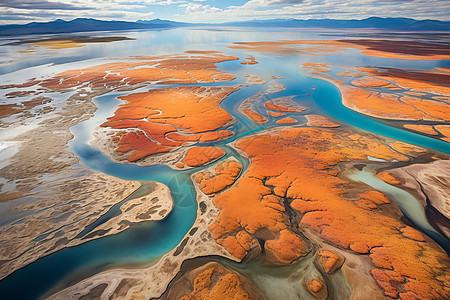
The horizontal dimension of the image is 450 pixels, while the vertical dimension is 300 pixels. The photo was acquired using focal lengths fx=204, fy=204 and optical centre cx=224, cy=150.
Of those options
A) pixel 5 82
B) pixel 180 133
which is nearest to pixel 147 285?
pixel 180 133

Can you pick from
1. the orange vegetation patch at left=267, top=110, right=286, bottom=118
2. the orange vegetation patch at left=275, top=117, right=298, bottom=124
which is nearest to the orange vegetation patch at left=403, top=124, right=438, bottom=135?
the orange vegetation patch at left=275, top=117, right=298, bottom=124

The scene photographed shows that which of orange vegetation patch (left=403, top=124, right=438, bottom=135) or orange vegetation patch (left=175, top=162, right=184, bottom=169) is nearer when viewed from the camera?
orange vegetation patch (left=175, top=162, right=184, bottom=169)

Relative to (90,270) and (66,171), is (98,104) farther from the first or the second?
(90,270)

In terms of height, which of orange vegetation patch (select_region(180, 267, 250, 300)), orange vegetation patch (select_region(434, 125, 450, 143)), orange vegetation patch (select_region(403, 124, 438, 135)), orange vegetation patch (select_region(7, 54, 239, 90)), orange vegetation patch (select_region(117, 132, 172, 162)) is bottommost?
orange vegetation patch (select_region(7, 54, 239, 90))

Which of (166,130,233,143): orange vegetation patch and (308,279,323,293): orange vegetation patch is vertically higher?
(308,279,323,293): orange vegetation patch

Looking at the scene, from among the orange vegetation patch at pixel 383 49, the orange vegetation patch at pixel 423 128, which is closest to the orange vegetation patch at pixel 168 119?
the orange vegetation patch at pixel 423 128

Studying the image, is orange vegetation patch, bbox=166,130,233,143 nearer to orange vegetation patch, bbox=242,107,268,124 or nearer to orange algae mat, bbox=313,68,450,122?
orange vegetation patch, bbox=242,107,268,124
